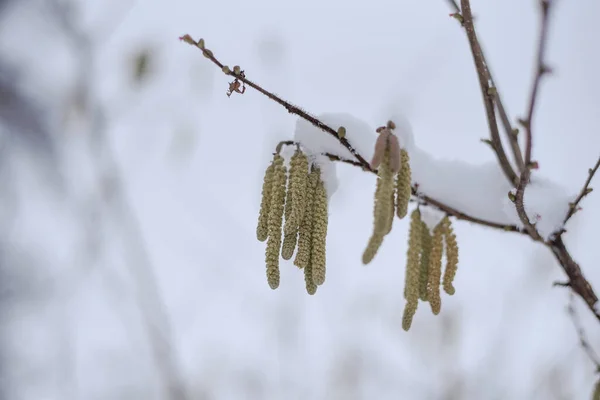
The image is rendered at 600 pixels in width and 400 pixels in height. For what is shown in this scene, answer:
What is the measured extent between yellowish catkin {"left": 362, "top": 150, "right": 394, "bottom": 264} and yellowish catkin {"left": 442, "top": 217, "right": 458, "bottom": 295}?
0.44 metres

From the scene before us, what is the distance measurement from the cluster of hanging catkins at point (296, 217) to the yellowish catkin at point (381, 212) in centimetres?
23

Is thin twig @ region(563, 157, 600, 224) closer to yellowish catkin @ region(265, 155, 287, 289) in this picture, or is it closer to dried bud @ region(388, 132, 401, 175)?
dried bud @ region(388, 132, 401, 175)

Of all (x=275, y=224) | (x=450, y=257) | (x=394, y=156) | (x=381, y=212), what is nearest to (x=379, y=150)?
(x=394, y=156)

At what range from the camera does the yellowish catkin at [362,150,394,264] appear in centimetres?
125

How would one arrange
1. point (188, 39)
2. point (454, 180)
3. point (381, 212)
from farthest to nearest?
point (454, 180)
point (188, 39)
point (381, 212)

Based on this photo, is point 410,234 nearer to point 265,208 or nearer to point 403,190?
point 403,190

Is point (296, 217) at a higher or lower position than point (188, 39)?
lower

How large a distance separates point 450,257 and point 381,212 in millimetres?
507

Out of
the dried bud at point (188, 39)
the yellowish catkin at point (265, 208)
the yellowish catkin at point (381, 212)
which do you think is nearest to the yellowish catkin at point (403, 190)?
the yellowish catkin at point (381, 212)

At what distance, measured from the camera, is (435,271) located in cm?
157

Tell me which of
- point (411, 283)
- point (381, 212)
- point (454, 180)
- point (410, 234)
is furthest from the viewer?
point (454, 180)

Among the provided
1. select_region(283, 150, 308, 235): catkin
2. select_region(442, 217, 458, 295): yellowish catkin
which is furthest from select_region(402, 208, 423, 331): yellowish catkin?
select_region(283, 150, 308, 235): catkin

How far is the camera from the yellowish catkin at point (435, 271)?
1566mm

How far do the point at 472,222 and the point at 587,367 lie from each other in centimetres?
262
